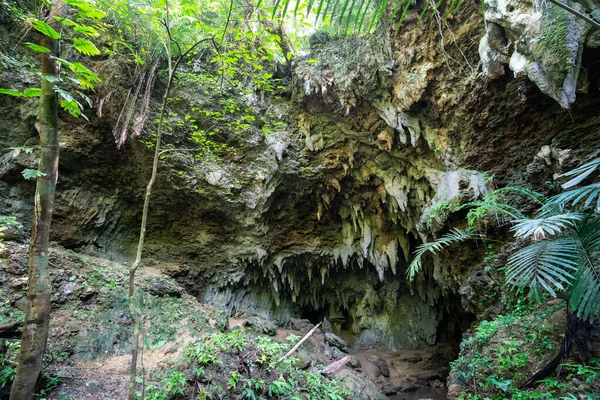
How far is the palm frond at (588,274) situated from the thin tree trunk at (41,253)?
14.3 feet

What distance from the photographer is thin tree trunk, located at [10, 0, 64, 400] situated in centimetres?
233

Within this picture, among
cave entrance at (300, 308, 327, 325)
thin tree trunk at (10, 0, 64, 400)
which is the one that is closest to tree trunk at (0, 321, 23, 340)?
thin tree trunk at (10, 0, 64, 400)

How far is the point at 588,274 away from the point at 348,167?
5.34m

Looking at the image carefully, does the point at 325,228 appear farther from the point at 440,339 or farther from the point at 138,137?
the point at 138,137

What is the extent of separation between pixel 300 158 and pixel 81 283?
5.41m

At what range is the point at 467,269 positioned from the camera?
18.0 feet

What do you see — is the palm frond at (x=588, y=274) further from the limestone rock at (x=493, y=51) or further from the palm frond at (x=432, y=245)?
the limestone rock at (x=493, y=51)

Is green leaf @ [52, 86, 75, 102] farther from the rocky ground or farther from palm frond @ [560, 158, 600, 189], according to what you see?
palm frond @ [560, 158, 600, 189]

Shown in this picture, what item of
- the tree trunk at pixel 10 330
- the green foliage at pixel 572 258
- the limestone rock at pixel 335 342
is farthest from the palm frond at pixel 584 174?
the limestone rock at pixel 335 342

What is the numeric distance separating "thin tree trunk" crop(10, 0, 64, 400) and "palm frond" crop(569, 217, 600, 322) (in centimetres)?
437

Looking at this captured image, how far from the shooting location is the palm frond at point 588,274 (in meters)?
2.16

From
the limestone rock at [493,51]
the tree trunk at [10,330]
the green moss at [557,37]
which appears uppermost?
the limestone rock at [493,51]

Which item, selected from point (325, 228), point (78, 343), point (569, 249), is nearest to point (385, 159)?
point (325, 228)

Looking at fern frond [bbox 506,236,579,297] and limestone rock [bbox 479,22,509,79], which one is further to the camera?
limestone rock [bbox 479,22,509,79]
